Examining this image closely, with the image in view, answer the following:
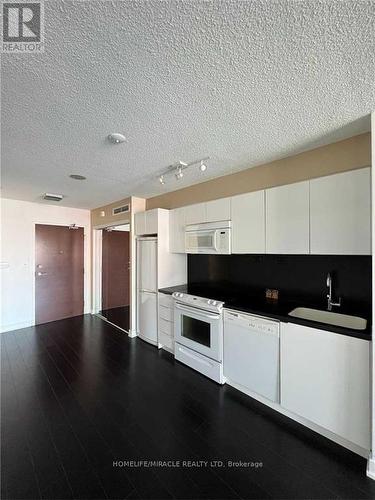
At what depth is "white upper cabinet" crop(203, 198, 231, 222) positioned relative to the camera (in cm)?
270

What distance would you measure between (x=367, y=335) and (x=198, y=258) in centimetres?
234

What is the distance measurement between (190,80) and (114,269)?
4780 mm

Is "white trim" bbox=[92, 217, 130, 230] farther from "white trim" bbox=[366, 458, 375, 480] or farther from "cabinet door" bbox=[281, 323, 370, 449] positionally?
"white trim" bbox=[366, 458, 375, 480]

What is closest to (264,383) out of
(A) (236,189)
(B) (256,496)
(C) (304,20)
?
(B) (256,496)

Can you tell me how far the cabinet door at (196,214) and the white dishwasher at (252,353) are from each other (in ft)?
4.20

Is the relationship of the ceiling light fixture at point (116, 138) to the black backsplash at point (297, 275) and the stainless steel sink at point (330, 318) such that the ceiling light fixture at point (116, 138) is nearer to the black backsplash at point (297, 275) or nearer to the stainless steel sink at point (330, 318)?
the black backsplash at point (297, 275)

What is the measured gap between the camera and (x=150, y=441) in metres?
1.75

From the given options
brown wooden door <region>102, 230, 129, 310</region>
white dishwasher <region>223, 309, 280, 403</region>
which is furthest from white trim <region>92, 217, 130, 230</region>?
white dishwasher <region>223, 309, 280, 403</region>

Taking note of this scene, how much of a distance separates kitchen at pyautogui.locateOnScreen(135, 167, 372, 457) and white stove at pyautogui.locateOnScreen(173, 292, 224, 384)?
13mm

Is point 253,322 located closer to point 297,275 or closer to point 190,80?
point 297,275

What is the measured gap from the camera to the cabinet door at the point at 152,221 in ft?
11.4

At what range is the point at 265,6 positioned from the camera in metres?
0.89

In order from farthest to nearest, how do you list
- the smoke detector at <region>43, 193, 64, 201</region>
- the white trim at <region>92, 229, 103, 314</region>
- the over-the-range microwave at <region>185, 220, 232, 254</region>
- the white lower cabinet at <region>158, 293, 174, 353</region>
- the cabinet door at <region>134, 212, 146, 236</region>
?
1. the white trim at <region>92, 229, 103, 314</region>
2. the smoke detector at <region>43, 193, 64, 201</region>
3. the cabinet door at <region>134, 212, 146, 236</region>
4. the white lower cabinet at <region>158, 293, 174, 353</region>
5. the over-the-range microwave at <region>185, 220, 232, 254</region>

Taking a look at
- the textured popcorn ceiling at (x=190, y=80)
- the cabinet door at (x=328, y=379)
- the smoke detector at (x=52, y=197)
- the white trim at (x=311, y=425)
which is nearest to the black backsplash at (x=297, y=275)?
the cabinet door at (x=328, y=379)
